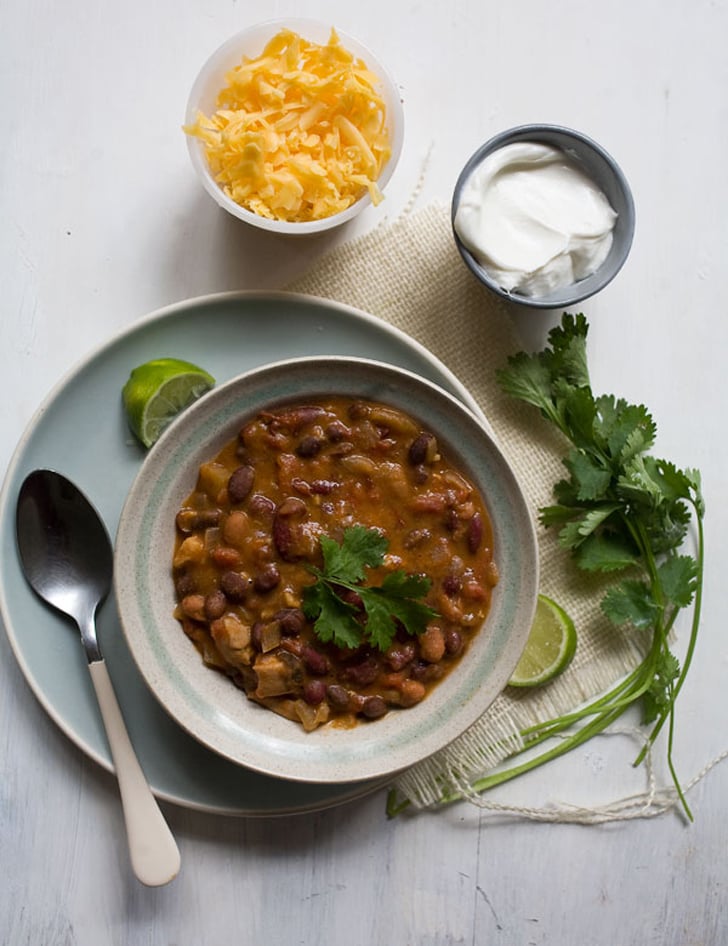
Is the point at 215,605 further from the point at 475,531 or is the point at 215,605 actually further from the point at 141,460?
the point at 475,531

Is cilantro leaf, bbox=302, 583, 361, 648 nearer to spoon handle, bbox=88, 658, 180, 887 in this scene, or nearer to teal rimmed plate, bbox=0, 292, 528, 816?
teal rimmed plate, bbox=0, 292, 528, 816

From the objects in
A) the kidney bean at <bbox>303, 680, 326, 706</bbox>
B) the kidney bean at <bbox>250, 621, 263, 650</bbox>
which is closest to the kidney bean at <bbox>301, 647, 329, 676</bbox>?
the kidney bean at <bbox>303, 680, 326, 706</bbox>

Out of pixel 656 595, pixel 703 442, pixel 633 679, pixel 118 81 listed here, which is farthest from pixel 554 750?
pixel 118 81

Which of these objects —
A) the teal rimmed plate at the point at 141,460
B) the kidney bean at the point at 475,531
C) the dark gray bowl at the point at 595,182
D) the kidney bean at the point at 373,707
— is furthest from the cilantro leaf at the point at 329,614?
the dark gray bowl at the point at 595,182

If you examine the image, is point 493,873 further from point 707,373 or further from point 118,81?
point 118,81

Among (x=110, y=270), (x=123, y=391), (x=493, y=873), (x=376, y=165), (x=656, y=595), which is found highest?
(x=376, y=165)
